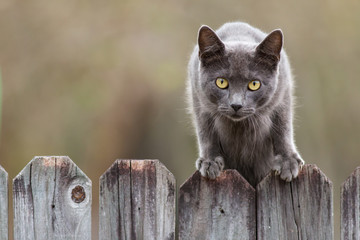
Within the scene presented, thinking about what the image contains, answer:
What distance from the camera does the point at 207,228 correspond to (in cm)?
259

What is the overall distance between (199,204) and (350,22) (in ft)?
16.5

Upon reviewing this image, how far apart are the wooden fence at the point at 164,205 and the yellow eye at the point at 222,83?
813 millimetres

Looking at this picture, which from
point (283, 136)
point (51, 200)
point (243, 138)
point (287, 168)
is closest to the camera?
point (51, 200)

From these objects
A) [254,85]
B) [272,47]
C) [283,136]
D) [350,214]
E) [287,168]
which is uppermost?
[272,47]

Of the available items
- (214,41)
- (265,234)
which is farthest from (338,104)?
(265,234)

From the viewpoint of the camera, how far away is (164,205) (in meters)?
2.53

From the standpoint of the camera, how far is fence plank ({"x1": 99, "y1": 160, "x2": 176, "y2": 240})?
252cm

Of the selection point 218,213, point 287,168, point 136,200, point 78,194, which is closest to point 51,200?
point 78,194

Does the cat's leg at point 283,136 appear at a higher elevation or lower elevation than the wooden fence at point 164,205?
higher

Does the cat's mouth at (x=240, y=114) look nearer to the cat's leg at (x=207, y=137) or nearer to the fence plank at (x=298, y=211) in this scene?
the cat's leg at (x=207, y=137)

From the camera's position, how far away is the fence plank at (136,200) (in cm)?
252

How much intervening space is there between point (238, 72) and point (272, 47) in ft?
0.70

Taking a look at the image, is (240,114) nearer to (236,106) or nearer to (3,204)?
(236,106)

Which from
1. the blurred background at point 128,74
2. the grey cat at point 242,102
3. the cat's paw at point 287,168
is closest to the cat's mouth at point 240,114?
the grey cat at point 242,102
